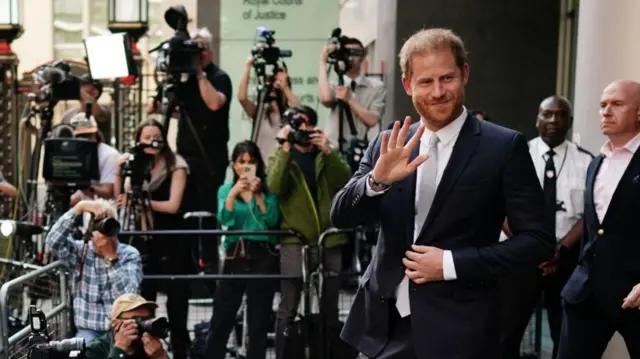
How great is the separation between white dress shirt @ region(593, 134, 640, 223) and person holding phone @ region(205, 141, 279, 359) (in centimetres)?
236

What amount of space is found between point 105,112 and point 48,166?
287cm

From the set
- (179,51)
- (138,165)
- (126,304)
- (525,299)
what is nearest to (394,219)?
(126,304)

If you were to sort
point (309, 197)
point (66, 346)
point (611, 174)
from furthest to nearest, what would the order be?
point (309, 197) < point (611, 174) < point (66, 346)

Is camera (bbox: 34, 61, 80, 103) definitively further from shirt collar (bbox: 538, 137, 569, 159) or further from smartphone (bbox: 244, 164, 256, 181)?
shirt collar (bbox: 538, 137, 569, 159)

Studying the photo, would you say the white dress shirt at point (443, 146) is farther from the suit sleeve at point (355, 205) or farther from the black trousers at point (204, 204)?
the black trousers at point (204, 204)

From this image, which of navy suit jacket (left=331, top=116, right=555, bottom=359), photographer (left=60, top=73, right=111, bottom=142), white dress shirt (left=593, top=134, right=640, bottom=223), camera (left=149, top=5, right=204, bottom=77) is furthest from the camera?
photographer (left=60, top=73, right=111, bottom=142)

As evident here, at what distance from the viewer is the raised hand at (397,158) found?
10.4ft

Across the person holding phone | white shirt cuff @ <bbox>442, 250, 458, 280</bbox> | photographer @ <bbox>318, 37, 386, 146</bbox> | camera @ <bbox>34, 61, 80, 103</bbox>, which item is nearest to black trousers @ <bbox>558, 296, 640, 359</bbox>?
white shirt cuff @ <bbox>442, 250, 458, 280</bbox>

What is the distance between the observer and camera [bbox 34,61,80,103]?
8.02m

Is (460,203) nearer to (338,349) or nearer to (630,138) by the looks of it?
(630,138)

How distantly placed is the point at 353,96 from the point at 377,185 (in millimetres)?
5431

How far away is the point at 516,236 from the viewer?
3.32 meters

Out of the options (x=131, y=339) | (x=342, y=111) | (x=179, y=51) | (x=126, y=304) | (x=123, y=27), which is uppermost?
(x=123, y=27)

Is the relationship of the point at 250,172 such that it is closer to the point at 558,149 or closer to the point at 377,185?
the point at 558,149
